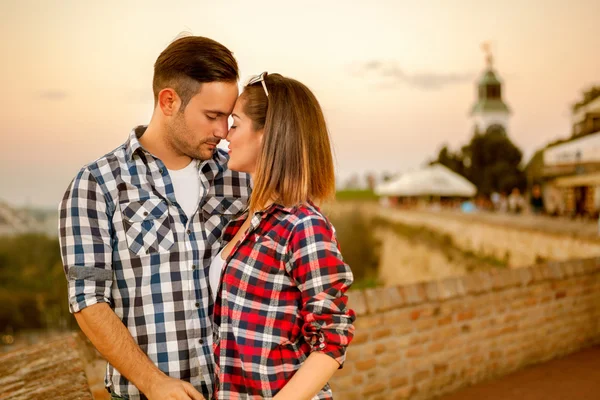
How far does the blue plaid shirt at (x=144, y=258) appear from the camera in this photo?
1.47 metres

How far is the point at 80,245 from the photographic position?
145 centimetres

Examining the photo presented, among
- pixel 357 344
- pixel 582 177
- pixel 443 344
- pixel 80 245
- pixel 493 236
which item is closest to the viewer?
pixel 80 245

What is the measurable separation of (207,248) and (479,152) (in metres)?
36.3

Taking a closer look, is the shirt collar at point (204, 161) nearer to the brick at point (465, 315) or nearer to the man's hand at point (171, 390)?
the man's hand at point (171, 390)

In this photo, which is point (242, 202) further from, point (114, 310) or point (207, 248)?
point (114, 310)

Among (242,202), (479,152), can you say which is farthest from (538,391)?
(479,152)

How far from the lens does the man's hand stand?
4.66 ft

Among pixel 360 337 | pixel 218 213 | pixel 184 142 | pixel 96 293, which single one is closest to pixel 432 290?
pixel 360 337

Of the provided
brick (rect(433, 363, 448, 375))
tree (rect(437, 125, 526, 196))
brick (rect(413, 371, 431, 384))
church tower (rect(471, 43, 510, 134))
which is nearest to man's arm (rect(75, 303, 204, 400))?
brick (rect(413, 371, 431, 384))

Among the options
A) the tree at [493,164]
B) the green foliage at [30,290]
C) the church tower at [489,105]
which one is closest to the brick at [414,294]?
the tree at [493,164]

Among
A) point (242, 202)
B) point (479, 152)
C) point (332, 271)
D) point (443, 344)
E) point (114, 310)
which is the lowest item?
point (443, 344)

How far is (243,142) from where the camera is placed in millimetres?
A: 1510

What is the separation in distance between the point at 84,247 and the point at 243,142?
490 mm

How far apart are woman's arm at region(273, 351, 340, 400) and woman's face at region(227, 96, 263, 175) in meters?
0.53
